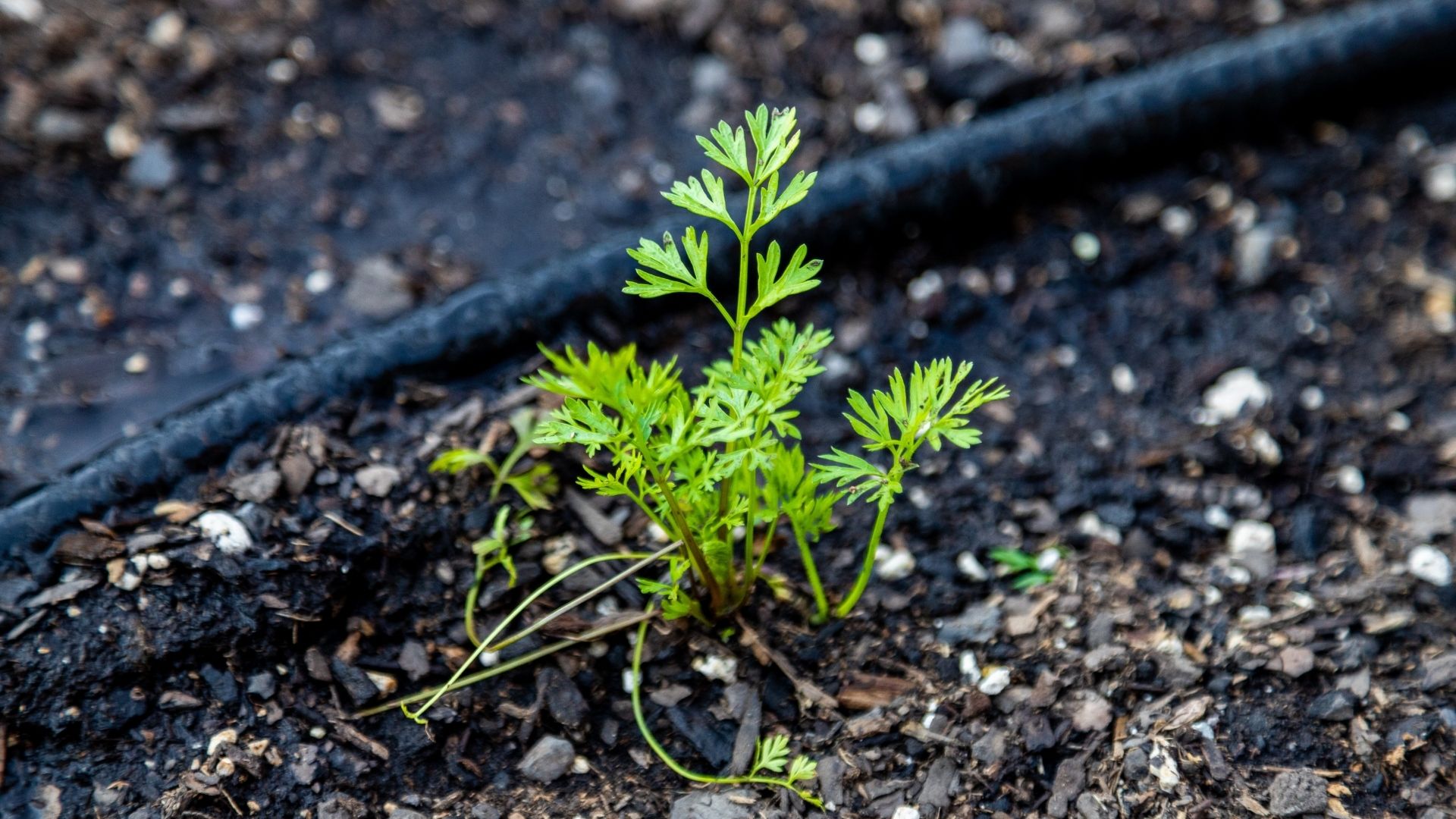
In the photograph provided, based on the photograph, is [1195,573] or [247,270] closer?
[1195,573]

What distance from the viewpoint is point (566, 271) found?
2.29 m

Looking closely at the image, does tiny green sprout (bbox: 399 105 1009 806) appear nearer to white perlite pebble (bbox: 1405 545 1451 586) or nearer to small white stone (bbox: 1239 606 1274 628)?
small white stone (bbox: 1239 606 1274 628)

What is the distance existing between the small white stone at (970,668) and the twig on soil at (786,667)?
0.74 ft

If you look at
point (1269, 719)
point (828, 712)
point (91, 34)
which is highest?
point (91, 34)

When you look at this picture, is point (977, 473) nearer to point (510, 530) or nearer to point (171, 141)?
point (510, 530)

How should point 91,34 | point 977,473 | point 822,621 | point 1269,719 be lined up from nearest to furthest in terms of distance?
point 1269,719 < point 822,621 < point 977,473 < point 91,34

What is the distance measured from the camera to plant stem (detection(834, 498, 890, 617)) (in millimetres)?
1645

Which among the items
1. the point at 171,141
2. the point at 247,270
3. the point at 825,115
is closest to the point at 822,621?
the point at 825,115

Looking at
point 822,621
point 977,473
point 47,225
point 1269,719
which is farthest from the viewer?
point 47,225

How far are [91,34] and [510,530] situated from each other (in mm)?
1822

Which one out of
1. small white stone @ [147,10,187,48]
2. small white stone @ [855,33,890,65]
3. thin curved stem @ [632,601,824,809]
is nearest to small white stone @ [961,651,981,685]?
thin curved stem @ [632,601,824,809]

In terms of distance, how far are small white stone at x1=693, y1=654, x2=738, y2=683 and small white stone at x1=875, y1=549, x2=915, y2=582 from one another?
13.0 inches

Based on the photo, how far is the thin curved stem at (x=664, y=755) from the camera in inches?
67.3

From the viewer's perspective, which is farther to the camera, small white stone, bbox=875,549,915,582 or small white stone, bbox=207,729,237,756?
small white stone, bbox=875,549,915,582
